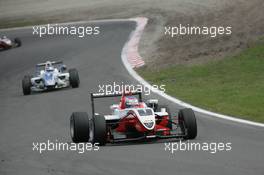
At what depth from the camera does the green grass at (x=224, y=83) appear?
69.1 ft

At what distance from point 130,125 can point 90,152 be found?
151cm

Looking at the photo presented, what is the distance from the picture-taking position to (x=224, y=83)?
25844mm

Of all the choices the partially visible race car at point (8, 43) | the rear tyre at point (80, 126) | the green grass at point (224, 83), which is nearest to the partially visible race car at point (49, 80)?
the green grass at point (224, 83)

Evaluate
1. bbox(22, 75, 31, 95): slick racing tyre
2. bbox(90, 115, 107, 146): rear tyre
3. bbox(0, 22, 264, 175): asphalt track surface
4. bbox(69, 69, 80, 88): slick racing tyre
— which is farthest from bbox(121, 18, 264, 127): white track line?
bbox(90, 115, 107, 146): rear tyre

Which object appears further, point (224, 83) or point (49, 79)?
point (49, 79)

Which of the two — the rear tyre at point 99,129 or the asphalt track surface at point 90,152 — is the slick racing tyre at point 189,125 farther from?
the rear tyre at point 99,129

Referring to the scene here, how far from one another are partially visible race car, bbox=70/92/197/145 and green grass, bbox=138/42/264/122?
352cm

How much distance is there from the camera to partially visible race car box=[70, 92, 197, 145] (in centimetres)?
1530

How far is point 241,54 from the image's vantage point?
101 ft

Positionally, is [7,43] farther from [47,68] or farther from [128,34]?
[47,68]

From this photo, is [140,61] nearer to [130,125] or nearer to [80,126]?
[130,125]

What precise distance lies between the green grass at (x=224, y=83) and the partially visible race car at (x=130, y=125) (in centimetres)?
352

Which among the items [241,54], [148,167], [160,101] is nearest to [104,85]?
[160,101]

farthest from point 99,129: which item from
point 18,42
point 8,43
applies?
point 18,42
